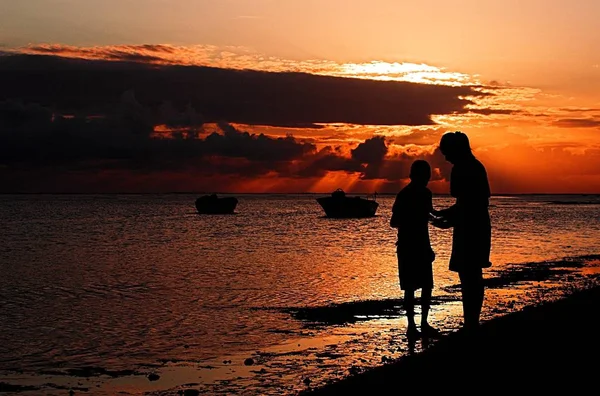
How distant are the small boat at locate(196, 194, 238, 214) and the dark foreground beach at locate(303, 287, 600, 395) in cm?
10379

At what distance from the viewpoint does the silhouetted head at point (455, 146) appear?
332 inches

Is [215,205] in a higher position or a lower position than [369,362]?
lower

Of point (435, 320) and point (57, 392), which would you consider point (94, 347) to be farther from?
point (435, 320)

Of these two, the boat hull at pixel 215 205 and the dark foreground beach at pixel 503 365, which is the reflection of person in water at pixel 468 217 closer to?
the dark foreground beach at pixel 503 365

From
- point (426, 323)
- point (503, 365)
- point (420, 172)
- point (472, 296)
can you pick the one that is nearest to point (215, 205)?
point (426, 323)

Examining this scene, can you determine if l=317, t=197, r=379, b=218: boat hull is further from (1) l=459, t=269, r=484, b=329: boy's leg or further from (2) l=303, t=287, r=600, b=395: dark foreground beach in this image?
(1) l=459, t=269, r=484, b=329: boy's leg

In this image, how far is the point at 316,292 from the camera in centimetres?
2270

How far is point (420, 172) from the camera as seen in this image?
10.9m

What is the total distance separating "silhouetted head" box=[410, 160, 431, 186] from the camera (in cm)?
1084

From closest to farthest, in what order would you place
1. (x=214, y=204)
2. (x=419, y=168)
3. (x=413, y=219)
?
(x=419, y=168), (x=413, y=219), (x=214, y=204)

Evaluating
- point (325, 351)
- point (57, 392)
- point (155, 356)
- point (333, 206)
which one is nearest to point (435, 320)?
point (325, 351)

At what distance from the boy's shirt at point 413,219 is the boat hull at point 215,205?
336 feet

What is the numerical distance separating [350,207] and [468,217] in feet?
273

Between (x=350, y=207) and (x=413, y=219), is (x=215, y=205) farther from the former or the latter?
(x=413, y=219)
